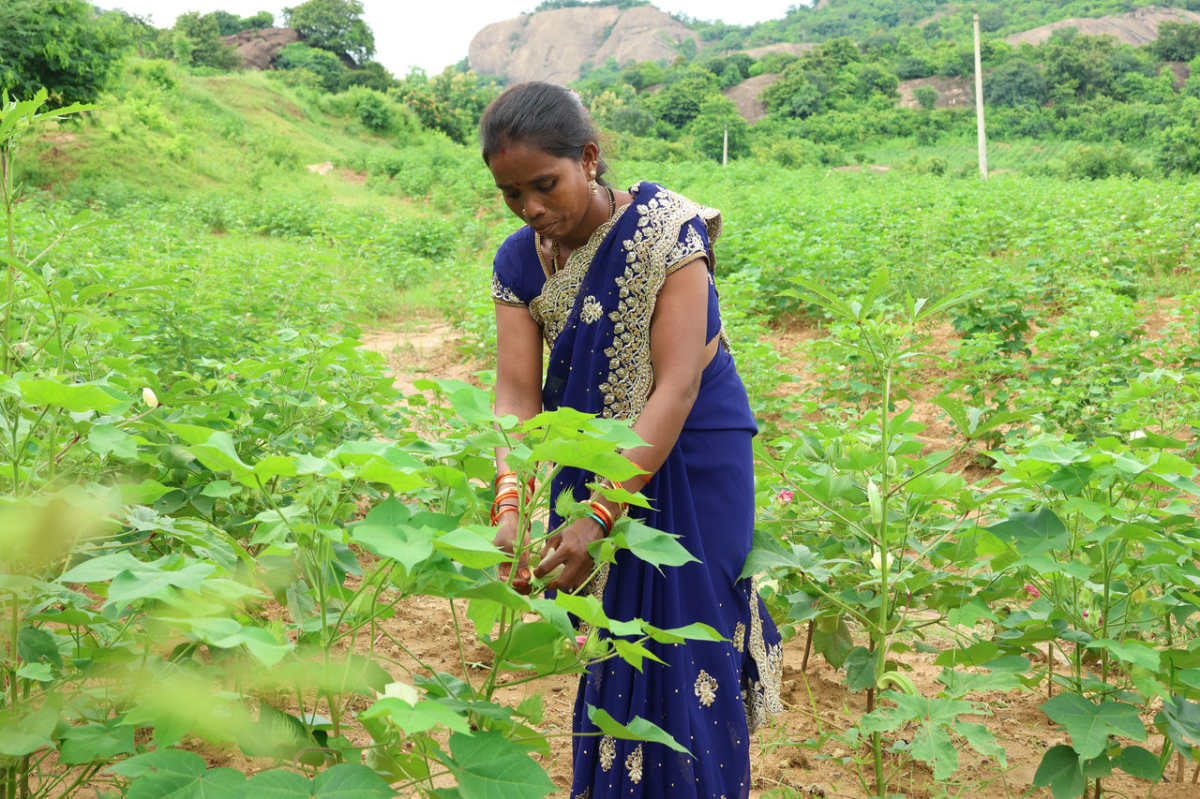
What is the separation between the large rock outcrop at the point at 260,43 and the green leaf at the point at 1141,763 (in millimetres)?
48452

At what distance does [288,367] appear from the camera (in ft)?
8.63

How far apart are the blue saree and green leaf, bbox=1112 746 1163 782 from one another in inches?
24.9

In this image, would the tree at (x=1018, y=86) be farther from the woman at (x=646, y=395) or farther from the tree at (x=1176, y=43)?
the woman at (x=646, y=395)

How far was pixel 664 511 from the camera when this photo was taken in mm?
1774

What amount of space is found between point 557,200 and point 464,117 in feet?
116

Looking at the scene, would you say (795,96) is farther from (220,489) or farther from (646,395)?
(220,489)

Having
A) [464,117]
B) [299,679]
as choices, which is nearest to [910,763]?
[299,679]

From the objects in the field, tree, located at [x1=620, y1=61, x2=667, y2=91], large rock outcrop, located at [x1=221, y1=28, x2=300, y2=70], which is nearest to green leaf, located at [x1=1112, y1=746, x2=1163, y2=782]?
the field

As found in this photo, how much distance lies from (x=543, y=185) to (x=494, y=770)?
1.01 m

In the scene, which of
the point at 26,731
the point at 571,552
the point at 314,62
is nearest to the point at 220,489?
the point at 26,731

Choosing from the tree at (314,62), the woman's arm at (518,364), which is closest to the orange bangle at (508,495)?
the woman's arm at (518,364)

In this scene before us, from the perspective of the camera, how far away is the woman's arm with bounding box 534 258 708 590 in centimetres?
164

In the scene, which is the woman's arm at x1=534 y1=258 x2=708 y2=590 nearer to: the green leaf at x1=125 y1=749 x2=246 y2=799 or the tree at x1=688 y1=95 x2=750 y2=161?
the green leaf at x1=125 y1=749 x2=246 y2=799

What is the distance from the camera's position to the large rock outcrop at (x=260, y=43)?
46062 millimetres
